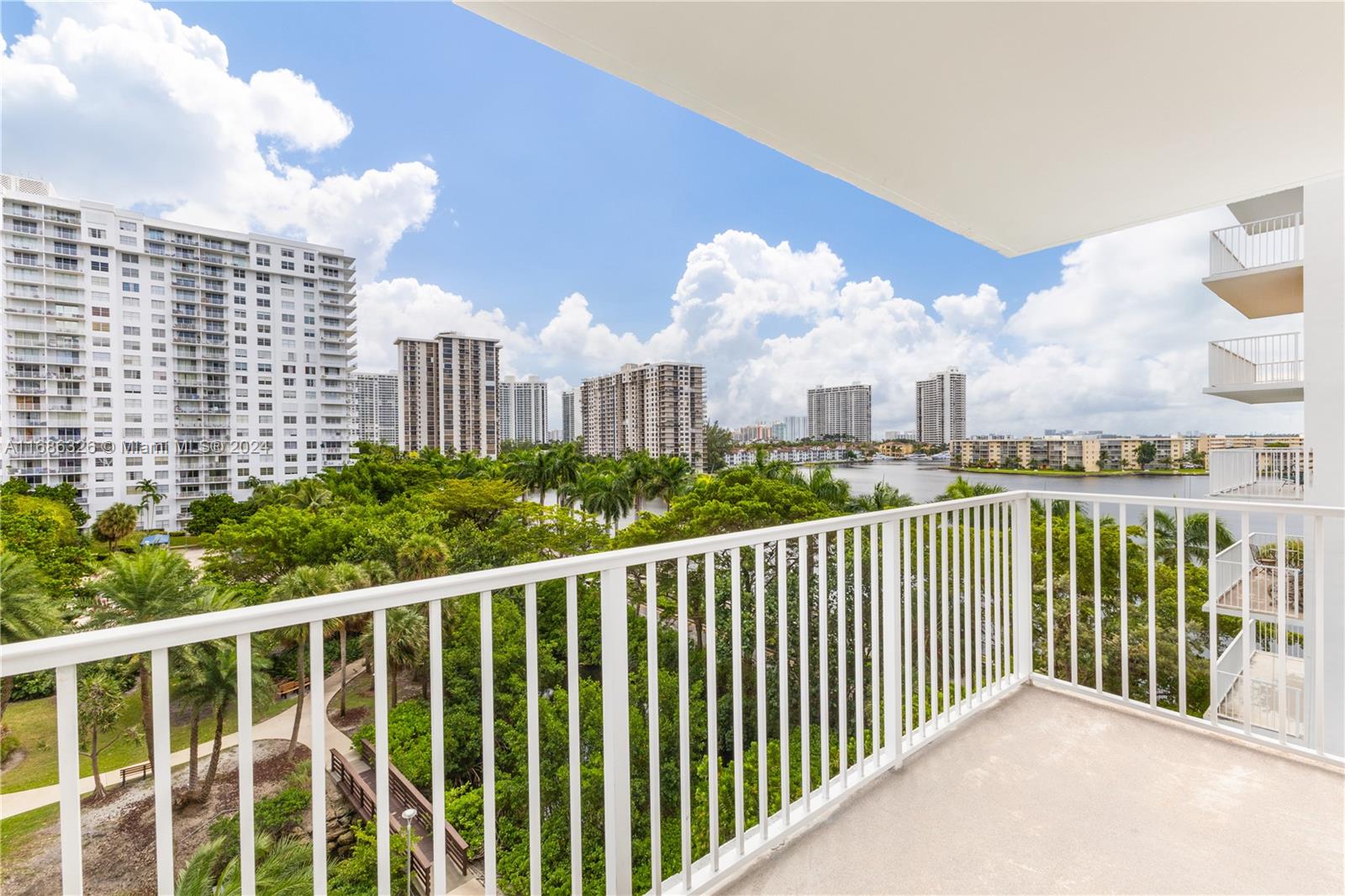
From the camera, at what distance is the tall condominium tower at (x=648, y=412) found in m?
28.0

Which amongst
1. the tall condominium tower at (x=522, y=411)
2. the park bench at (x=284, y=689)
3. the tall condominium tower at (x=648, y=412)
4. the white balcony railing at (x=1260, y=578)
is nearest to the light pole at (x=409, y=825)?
the park bench at (x=284, y=689)

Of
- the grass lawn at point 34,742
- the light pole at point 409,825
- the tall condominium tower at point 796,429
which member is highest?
the tall condominium tower at point 796,429

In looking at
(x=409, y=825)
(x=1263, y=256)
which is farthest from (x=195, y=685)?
(x=1263, y=256)

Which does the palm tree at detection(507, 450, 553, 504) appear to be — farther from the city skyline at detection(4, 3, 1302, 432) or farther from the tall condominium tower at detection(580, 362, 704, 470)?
the city skyline at detection(4, 3, 1302, 432)

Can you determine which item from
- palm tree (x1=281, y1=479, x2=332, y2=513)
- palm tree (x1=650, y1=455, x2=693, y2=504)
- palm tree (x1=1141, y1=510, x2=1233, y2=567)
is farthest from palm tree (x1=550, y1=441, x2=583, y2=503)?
palm tree (x1=1141, y1=510, x2=1233, y2=567)

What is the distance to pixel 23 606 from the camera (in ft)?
40.6

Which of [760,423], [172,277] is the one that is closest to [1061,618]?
[760,423]

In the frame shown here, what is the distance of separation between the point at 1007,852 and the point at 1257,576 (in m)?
7.39

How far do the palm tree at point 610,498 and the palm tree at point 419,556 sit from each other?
722cm

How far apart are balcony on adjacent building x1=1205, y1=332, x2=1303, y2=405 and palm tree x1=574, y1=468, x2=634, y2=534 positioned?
19294mm

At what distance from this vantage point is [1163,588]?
45.6ft

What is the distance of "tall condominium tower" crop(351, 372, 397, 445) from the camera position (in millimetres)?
29500

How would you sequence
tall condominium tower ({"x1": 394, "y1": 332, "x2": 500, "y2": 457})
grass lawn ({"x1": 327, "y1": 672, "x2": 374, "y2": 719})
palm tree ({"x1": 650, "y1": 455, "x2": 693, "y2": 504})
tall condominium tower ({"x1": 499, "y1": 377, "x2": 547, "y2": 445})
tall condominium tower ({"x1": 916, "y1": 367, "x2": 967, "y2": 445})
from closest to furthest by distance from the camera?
1. grass lawn ({"x1": 327, "y1": 672, "x2": 374, "y2": 719})
2. tall condominium tower ({"x1": 916, "y1": 367, "x2": 967, "y2": 445})
3. palm tree ({"x1": 650, "y1": 455, "x2": 693, "y2": 504})
4. tall condominium tower ({"x1": 394, "y1": 332, "x2": 500, "y2": 457})
5. tall condominium tower ({"x1": 499, "y1": 377, "x2": 547, "y2": 445})

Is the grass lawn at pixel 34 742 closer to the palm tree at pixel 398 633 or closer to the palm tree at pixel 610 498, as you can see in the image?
the palm tree at pixel 398 633
